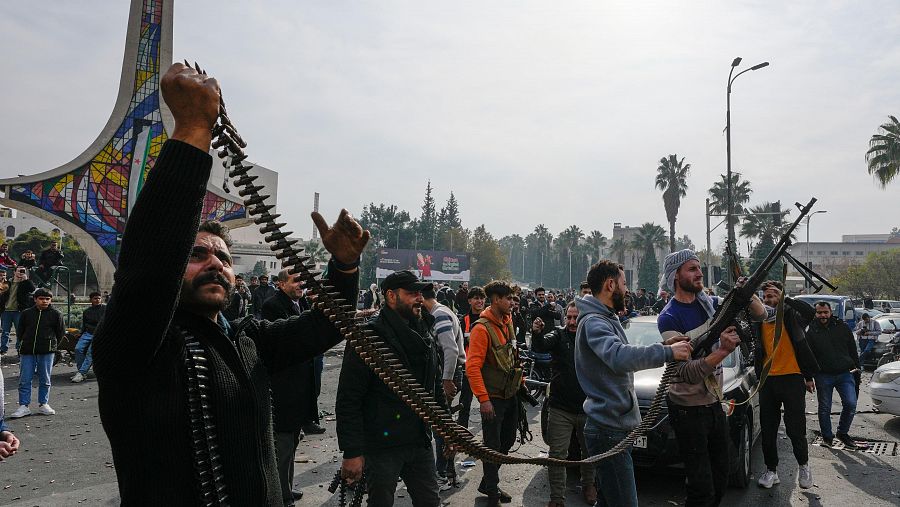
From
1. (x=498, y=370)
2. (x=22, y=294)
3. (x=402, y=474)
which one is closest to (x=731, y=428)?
(x=498, y=370)

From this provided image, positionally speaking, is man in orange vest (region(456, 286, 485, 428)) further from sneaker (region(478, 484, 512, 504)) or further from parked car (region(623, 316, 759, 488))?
parked car (region(623, 316, 759, 488))

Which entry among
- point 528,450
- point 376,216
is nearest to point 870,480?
point 528,450

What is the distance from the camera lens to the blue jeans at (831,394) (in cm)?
858

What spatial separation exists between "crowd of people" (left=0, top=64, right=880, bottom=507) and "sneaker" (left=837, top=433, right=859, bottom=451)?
49 mm

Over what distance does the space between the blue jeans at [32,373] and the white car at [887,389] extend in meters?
13.2

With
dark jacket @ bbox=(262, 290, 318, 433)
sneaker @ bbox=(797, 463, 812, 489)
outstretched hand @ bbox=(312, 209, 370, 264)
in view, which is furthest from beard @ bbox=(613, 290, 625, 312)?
sneaker @ bbox=(797, 463, 812, 489)

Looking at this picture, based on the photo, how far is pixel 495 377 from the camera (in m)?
6.18

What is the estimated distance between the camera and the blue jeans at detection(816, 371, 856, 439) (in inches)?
338

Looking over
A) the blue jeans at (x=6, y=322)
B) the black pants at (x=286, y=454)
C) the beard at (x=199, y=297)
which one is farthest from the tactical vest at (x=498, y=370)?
the blue jeans at (x=6, y=322)

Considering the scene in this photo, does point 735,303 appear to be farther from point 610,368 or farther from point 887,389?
point 887,389

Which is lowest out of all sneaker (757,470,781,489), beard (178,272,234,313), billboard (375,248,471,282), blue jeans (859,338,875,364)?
sneaker (757,470,781,489)

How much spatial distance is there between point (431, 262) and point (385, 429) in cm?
5941

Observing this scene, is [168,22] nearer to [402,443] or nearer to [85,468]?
[85,468]

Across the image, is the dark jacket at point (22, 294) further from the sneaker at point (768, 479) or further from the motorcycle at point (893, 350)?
the motorcycle at point (893, 350)
